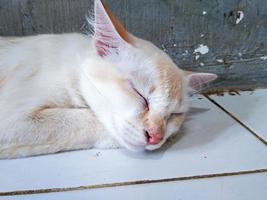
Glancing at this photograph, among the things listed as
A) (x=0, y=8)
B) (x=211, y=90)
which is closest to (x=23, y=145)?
(x=0, y=8)

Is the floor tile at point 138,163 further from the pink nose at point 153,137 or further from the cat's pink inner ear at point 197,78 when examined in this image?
the cat's pink inner ear at point 197,78

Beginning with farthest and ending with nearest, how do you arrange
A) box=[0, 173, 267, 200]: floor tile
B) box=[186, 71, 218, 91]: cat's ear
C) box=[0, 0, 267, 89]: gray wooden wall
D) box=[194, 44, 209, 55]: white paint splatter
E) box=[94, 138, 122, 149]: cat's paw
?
box=[194, 44, 209, 55]: white paint splatter < box=[0, 0, 267, 89]: gray wooden wall < box=[186, 71, 218, 91]: cat's ear < box=[94, 138, 122, 149]: cat's paw < box=[0, 173, 267, 200]: floor tile

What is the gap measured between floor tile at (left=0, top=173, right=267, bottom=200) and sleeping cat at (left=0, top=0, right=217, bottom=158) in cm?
13

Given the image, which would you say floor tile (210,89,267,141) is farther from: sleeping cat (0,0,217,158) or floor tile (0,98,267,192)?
sleeping cat (0,0,217,158)

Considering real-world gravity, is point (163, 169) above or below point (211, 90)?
above

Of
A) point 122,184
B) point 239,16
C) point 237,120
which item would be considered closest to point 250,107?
point 237,120

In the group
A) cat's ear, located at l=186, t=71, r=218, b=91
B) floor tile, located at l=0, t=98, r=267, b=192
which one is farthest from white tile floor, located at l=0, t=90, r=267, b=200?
cat's ear, located at l=186, t=71, r=218, b=91

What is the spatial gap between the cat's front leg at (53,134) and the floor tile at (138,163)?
0.02 m

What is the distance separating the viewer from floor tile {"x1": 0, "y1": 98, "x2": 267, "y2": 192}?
821 millimetres

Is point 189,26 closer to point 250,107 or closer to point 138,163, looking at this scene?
point 250,107

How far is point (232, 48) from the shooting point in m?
1.54

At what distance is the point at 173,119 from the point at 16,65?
0.48 m

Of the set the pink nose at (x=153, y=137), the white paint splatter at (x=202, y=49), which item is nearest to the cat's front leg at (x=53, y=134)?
the pink nose at (x=153, y=137)

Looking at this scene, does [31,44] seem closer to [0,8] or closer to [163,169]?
[0,8]
